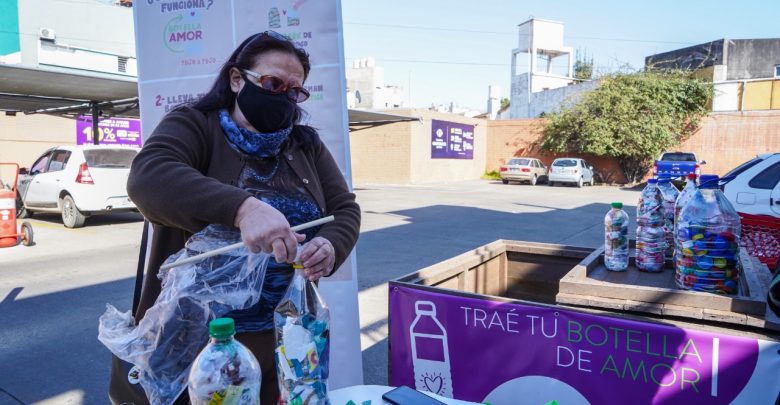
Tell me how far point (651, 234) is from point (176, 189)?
233 cm

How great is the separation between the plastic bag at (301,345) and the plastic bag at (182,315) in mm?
188

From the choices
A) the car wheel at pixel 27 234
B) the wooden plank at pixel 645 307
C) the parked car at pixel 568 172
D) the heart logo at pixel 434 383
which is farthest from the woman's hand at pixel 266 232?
the parked car at pixel 568 172

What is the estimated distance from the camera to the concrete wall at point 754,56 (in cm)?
3438

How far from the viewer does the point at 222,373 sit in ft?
4.21

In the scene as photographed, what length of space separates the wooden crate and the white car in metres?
4.90

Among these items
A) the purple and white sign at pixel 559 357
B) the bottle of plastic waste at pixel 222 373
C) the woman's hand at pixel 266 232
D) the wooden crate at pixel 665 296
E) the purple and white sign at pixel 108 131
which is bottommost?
the purple and white sign at pixel 559 357

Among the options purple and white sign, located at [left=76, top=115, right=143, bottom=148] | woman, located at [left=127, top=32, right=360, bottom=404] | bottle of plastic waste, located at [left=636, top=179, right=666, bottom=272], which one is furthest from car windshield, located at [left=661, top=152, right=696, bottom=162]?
woman, located at [left=127, top=32, right=360, bottom=404]

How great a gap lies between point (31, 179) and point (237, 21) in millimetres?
11735

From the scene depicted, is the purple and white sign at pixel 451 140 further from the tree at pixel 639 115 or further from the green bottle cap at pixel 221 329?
the green bottle cap at pixel 221 329

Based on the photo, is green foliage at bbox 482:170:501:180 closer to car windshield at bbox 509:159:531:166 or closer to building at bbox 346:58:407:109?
car windshield at bbox 509:159:531:166

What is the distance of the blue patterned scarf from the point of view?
5.54 ft

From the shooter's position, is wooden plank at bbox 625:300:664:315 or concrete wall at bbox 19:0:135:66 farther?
concrete wall at bbox 19:0:135:66


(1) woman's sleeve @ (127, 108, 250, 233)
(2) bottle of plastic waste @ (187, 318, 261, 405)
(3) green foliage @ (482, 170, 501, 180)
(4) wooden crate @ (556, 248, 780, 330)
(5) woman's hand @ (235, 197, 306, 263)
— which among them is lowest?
(3) green foliage @ (482, 170, 501, 180)

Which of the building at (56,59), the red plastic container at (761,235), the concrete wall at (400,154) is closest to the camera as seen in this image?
the red plastic container at (761,235)
